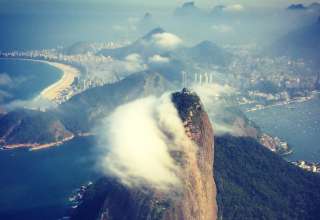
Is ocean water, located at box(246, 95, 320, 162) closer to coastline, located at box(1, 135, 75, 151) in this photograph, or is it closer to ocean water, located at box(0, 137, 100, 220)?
ocean water, located at box(0, 137, 100, 220)

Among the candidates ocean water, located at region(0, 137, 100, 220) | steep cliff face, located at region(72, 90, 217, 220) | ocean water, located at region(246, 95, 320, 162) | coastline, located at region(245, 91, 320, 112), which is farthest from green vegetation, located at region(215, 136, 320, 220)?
coastline, located at region(245, 91, 320, 112)

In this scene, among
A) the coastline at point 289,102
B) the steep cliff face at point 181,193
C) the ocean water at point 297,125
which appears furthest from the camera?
the coastline at point 289,102

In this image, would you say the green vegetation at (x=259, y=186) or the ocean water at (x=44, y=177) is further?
the ocean water at (x=44, y=177)

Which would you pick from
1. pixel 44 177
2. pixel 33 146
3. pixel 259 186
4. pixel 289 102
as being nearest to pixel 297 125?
pixel 289 102

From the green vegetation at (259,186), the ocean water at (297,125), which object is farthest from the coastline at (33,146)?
the ocean water at (297,125)

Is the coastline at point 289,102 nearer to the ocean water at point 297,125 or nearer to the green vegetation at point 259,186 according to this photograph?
the ocean water at point 297,125

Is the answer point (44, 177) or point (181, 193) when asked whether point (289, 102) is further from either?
point (181, 193)

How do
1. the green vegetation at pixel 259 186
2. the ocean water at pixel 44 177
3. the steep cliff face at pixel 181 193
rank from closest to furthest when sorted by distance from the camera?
the steep cliff face at pixel 181 193 < the green vegetation at pixel 259 186 < the ocean water at pixel 44 177
